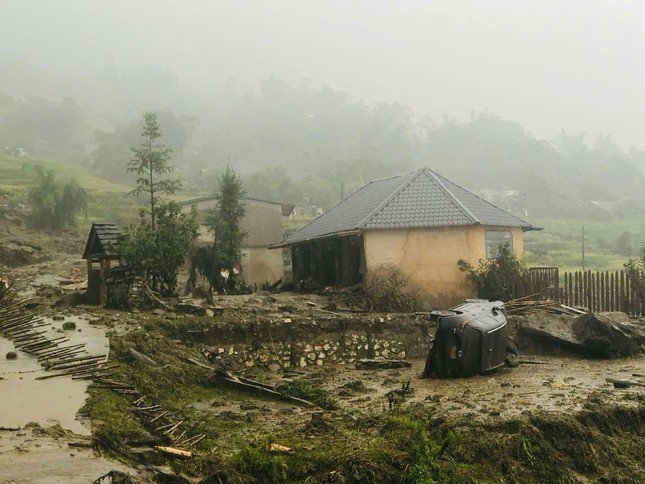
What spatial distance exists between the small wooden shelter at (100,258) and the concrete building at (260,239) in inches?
492

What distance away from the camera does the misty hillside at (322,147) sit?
75.1 metres

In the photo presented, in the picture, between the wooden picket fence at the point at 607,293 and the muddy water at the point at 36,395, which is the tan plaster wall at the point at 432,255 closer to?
the wooden picket fence at the point at 607,293

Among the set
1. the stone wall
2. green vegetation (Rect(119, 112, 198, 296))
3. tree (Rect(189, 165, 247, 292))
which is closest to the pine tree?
tree (Rect(189, 165, 247, 292))

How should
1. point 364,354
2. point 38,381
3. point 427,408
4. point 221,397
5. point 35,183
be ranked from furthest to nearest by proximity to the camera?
point 35,183 → point 364,354 → point 221,397 → point 427,408 → point 38,381

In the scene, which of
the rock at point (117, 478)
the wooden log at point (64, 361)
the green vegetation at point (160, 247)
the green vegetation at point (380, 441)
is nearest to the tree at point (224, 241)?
Result: the green vegetation at point (160, 247)

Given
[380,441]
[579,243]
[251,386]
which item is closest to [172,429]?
[380,441]

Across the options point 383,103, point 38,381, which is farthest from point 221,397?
point 383,103

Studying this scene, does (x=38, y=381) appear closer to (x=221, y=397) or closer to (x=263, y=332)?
(x=221, y=397)

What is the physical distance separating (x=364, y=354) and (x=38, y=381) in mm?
9346

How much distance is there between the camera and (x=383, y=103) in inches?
5167

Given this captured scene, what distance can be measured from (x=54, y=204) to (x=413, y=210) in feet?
84.5

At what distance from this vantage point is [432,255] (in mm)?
21938

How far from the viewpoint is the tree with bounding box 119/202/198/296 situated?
59.0ft

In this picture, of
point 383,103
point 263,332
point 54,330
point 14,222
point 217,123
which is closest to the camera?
point 54,330
